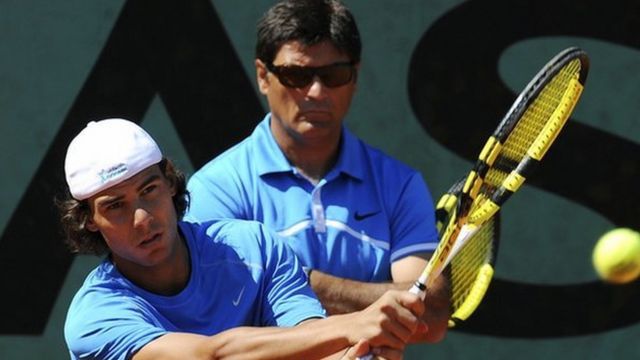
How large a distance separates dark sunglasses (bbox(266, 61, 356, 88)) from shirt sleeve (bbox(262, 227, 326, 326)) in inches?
32.1

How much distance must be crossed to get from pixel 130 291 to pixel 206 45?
232 cm

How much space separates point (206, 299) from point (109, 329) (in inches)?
10.3

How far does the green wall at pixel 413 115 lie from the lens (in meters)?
6.59

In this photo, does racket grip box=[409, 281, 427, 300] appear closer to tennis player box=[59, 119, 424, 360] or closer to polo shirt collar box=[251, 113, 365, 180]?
tennis player box=[59, 119, 424, 360]

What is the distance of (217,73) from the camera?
662 cm

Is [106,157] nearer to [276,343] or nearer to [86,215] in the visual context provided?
[86,215]

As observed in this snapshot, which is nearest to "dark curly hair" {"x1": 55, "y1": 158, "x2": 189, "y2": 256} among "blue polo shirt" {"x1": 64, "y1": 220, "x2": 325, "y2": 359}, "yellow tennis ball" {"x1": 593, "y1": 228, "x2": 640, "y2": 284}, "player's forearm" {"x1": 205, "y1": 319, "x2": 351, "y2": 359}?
"blue polo shirt" {"x1": 64, "y1": 220, "x2": 325, "y2": 359}

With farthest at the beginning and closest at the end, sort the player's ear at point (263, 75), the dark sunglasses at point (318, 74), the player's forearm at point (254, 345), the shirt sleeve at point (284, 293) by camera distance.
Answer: the player's ear at point (263, 75)
the dark sunglasses at point (318, 74)
the shirt sleeve at point (284, 293)
the player's forearm at point (254, 345)

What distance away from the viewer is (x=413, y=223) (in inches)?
203

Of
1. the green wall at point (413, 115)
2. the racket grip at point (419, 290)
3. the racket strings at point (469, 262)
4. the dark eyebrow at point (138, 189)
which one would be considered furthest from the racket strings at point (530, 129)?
the green wall at point (413, 115)

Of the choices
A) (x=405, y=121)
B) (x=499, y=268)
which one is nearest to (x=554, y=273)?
(x=499, y=268)

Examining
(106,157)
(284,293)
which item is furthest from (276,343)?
(106,157)

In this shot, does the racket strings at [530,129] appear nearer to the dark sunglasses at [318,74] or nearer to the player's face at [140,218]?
the dark sunglasses at [318,74]

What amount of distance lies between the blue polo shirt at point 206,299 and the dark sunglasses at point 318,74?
0.79 m
